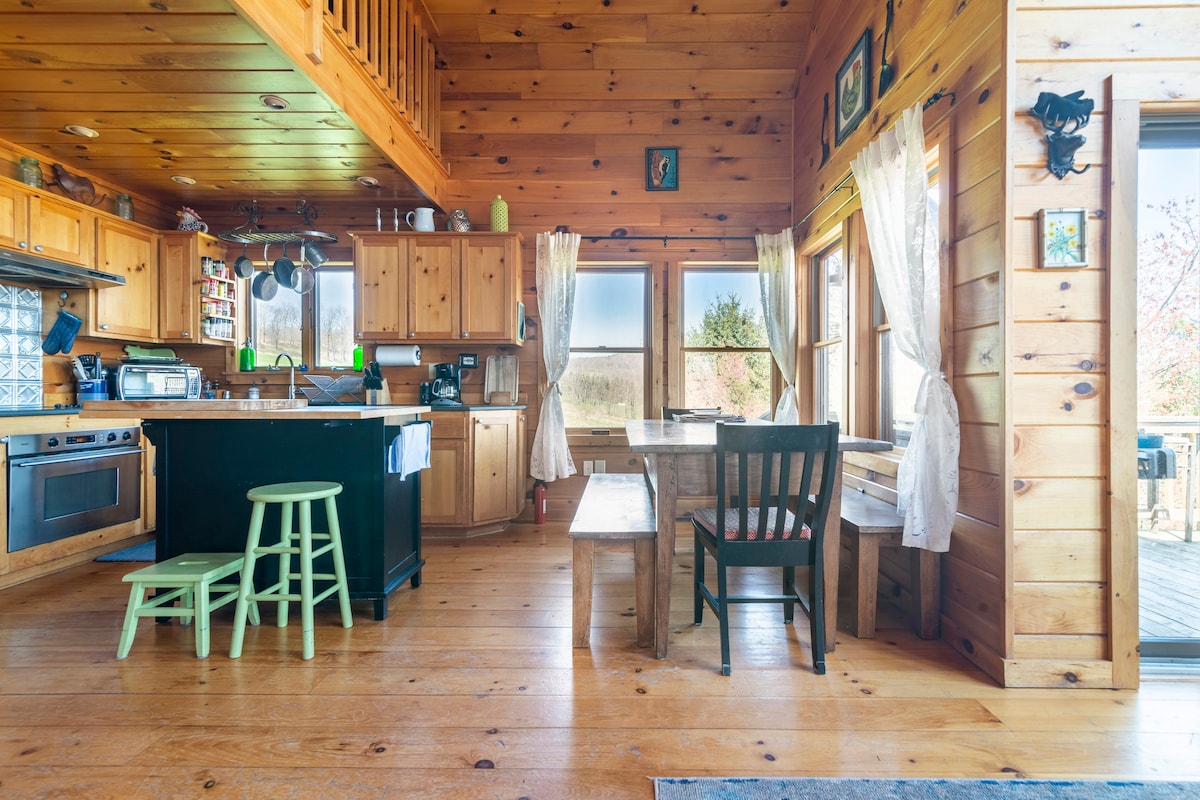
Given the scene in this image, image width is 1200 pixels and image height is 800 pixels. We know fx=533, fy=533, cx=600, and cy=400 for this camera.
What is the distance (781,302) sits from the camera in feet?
13.4

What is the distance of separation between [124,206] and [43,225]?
0.72 metres

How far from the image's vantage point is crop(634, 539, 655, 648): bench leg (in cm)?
211

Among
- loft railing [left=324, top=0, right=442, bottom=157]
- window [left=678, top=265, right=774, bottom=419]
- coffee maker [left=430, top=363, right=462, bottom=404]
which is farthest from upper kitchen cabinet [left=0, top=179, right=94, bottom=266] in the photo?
window [left=678, top=265, right=774, bottom=419]

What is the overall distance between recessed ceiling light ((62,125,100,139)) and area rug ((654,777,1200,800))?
430 centimetres

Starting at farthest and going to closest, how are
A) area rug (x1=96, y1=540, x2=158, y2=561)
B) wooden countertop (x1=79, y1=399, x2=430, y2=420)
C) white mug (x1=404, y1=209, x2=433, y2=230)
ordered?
white mug (x1=404, y1=209, x2=433, y2=230) < area rug (x1=96, y1=540, x2=158, y2=561) < wooden countertop (x1=79, y1=399, x2=430, y2=420)

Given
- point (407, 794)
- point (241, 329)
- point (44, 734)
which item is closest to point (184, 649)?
point (44, 734)

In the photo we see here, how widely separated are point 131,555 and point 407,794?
128 inches

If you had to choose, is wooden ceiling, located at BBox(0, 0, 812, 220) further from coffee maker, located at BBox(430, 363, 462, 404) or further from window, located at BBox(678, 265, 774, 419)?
window, located at BBox(678, 265, 774, 419)

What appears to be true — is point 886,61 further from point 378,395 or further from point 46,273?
point 46,273

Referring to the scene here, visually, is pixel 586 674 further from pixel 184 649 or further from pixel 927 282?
pixel 927 282

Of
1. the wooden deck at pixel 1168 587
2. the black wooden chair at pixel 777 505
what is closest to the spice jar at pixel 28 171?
the black wooden chair at pixel 777 505

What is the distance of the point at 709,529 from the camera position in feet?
6.93

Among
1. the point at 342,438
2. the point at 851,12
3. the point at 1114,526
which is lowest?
the point at 1114,526

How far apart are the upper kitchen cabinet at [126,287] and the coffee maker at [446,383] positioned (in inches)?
81.3
